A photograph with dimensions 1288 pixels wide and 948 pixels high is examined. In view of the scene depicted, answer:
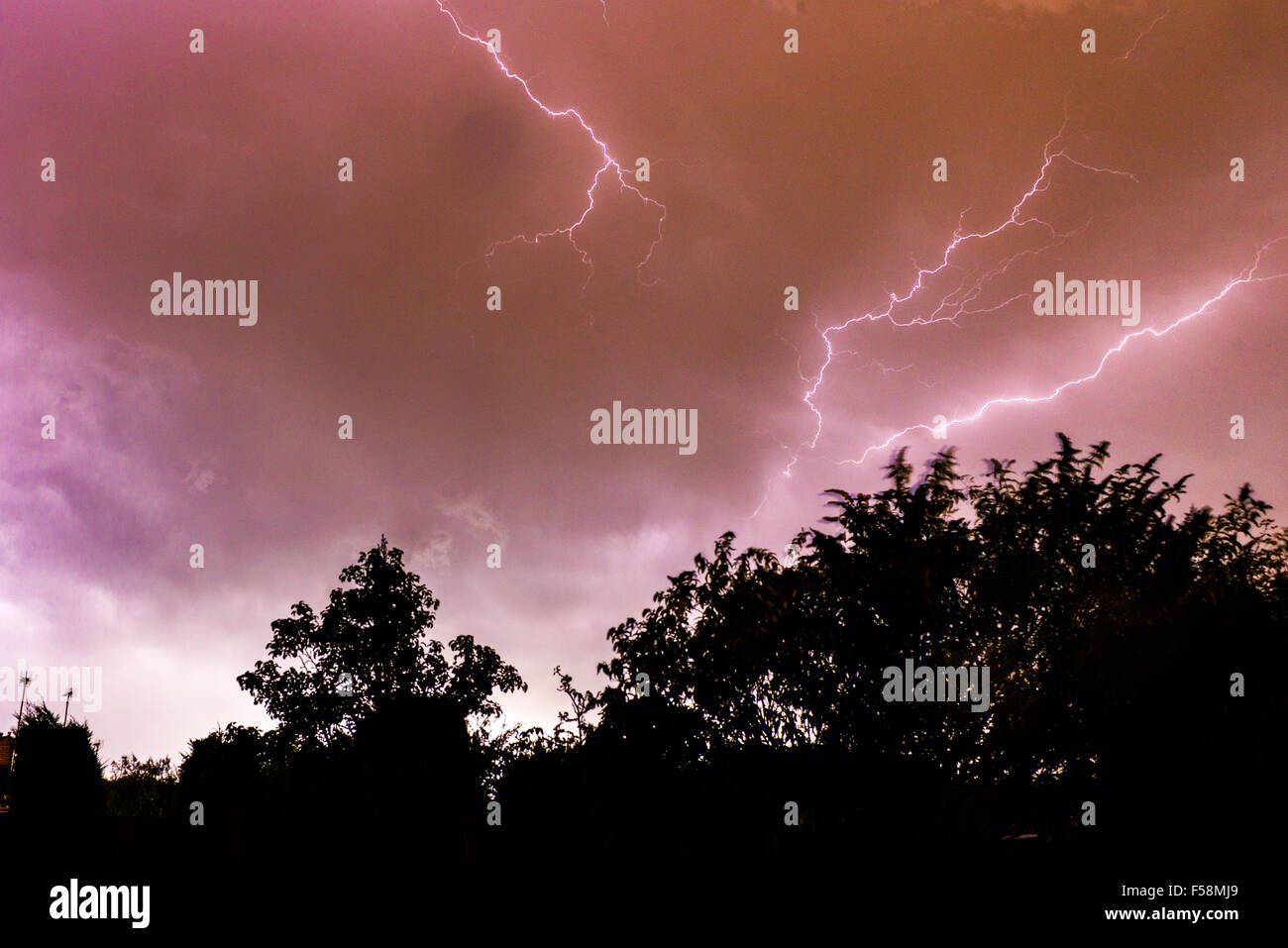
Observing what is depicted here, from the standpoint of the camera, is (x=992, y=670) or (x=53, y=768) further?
(x=53, y=768)

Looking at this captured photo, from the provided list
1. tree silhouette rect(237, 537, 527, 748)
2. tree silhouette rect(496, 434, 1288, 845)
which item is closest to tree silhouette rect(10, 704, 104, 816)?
tree silhouette rect(237, 537, 527, 748)

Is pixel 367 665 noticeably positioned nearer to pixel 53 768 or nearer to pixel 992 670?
pixel 53 768

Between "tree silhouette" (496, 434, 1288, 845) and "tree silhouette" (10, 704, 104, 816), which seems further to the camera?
"tree silhouette" (10, 704, 104, 816)

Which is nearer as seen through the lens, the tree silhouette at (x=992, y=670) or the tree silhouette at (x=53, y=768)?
the tree silhouette at (x=992, y=670)

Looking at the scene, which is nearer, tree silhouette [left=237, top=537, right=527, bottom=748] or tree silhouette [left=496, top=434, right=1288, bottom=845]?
tree silhouette [left=496, top=434, right=1288, bottom=845]

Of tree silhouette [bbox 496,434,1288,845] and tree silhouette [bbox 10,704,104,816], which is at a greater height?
tree silhouette [bbox 496,434,1288,845]

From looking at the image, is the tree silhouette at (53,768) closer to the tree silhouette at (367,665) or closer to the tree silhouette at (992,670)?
the tree silhouette at (367,665)

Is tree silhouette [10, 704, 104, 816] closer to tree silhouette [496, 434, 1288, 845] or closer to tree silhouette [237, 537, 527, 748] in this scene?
tree silhouette [237, 537, 527, 748]

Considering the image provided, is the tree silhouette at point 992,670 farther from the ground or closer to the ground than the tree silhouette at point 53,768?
farther from the ground

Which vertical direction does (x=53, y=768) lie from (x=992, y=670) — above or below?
below

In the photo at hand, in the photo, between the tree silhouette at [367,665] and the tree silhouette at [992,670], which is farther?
the tree silhouette at [367,665]

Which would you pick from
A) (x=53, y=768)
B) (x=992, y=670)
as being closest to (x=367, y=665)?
(x=53, y=768)

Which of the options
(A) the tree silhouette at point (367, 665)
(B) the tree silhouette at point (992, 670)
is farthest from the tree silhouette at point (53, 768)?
(B) the tree silhouette at point (992, 670)
